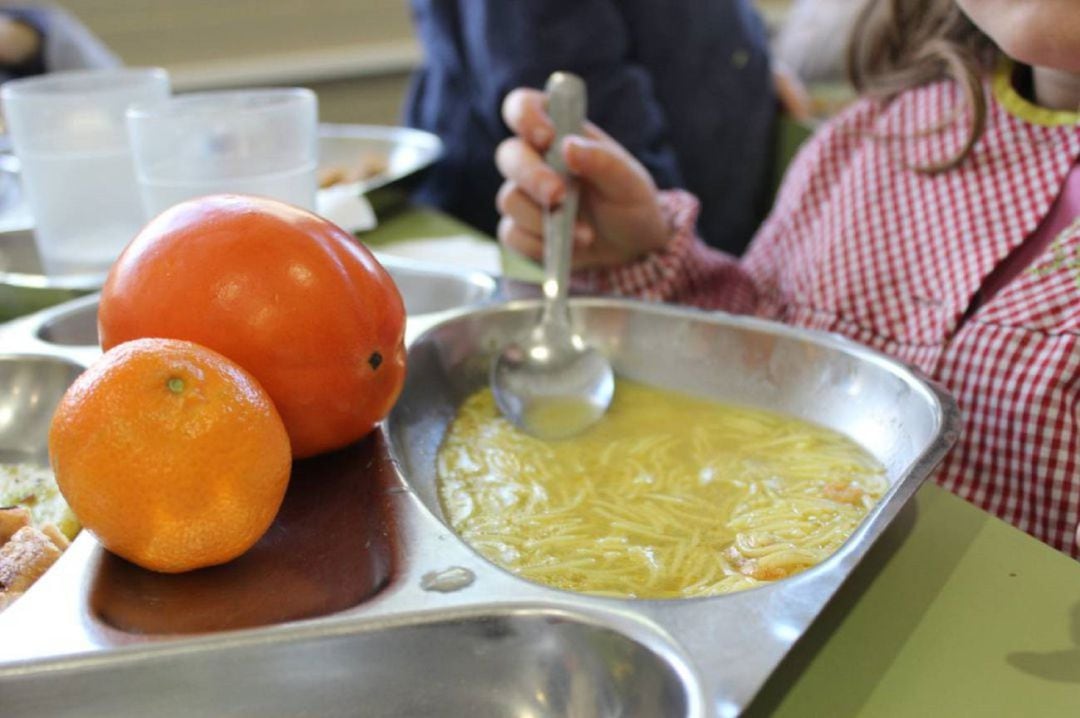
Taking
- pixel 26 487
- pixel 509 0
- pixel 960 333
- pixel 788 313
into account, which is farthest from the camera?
pixel 509 0

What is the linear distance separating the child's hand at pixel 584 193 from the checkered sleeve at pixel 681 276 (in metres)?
0.02

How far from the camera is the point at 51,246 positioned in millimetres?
1643

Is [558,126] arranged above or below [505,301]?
above

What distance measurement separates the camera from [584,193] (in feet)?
5.05

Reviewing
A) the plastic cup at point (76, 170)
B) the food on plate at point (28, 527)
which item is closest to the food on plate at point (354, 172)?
the plastic cup at point (76, 170)

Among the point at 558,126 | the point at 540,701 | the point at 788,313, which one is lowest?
the point at 788,313

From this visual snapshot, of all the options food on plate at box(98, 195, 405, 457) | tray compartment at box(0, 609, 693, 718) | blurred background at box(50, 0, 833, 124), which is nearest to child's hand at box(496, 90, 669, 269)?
food on plate at box(98, 195, 405, 457)

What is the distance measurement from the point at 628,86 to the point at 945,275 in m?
1.01

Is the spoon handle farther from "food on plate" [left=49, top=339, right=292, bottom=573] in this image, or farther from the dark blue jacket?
the dark blue jacket

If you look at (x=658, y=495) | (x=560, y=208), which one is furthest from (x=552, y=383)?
(x=560, y=208)

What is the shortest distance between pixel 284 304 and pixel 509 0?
4.60ft

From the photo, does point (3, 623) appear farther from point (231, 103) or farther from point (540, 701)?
point (231, 103)

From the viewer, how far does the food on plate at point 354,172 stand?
213 cm

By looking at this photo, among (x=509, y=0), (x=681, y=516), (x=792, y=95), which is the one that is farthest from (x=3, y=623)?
(x=792, y=95)
